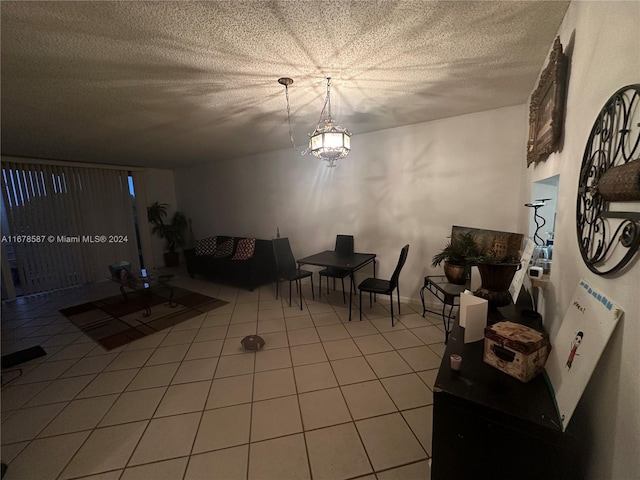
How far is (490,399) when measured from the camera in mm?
886

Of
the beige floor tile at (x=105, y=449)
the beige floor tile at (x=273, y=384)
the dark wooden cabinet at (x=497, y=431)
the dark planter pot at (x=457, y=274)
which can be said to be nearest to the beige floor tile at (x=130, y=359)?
the beige floor tile at (x=105, y=449)

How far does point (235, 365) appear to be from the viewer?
2289mm

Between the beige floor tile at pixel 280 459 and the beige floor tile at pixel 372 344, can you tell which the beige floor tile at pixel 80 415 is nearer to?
the beige floor tile at pixel 280 459

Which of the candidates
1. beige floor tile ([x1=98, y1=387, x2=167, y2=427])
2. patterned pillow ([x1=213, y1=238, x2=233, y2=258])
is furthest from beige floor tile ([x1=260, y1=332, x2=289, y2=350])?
patterned pillow ([x1=213, y1=238, x2=233, y2=258])

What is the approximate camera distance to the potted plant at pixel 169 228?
5969 millimetres

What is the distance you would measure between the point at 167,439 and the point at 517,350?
2.07m

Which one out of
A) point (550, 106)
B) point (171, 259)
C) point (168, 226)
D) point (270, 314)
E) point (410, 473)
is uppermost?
point (550, 106)

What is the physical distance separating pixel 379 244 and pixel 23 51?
3.68 m

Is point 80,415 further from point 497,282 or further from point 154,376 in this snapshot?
point 497,282

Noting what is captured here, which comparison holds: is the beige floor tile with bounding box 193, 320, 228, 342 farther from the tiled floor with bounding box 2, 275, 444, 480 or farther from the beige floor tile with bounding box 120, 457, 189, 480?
the beige floor tile with bounding box 120, 457, 189, 480

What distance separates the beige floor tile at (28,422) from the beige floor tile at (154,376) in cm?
46

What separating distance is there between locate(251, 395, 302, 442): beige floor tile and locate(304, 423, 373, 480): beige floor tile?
0.14 metres

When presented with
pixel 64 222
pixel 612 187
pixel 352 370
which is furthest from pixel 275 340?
pixel 64 222

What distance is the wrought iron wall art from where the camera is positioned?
666mm
